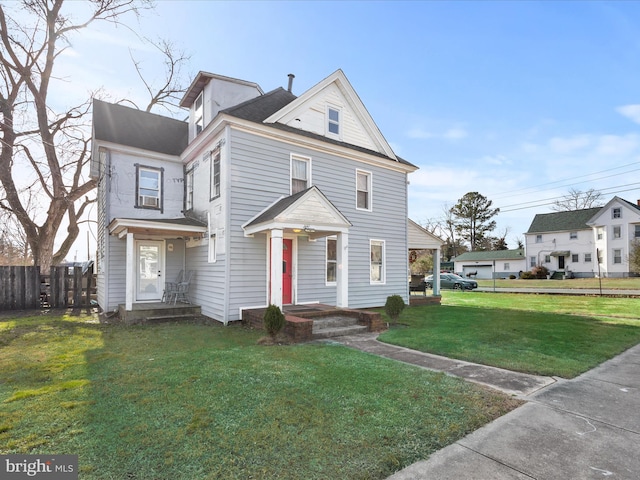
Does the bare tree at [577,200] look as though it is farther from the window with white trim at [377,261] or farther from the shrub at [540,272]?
the window with white trim at [377,261]

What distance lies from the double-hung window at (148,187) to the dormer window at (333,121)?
651 centimetres

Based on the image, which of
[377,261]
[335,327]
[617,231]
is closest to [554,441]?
[335,327]

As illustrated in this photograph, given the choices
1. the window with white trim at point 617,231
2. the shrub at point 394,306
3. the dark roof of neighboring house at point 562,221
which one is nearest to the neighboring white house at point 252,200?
the shrub at point 394,306

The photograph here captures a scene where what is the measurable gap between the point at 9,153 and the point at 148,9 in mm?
8425

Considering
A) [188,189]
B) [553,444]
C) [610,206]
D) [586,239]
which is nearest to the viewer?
[553,444]

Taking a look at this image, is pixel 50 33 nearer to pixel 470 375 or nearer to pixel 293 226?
pixel 293 226

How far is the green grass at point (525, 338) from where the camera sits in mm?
5676

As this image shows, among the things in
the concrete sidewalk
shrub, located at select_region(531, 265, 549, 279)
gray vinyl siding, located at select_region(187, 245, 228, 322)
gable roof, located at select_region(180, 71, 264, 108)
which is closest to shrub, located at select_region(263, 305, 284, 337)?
gray vinyl siding, located at select_region(187, 245, 228, 322)

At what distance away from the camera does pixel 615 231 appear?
34656 millimetres

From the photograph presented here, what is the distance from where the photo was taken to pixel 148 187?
39.9 ft

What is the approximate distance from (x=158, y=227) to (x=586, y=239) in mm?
44508

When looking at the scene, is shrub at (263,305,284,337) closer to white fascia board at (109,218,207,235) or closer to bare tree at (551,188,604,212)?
white fascia board at (109,218,207,235)

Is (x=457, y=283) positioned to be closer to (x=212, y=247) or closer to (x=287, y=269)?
(x=287, y=269)

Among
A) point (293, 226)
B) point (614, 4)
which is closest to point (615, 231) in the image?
point (614, 4)
